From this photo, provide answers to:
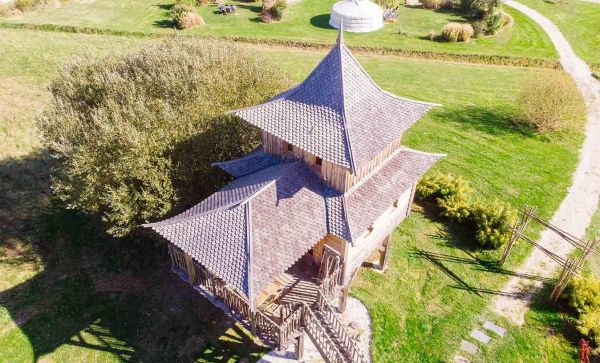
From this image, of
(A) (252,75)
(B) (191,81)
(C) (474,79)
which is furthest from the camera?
(C) (474,79)

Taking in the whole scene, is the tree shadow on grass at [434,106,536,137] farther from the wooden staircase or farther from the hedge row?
the wooden staircase

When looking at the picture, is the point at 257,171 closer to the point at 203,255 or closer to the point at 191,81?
the point at 203,255

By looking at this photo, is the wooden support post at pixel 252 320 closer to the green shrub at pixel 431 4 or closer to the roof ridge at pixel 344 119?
the roof ridge at pixel 344 119

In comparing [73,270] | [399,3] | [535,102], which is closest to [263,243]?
[73,270]

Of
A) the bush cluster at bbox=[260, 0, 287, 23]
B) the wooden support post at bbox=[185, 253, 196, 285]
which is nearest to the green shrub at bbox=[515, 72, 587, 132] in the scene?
the wooden support post at bbox=[185, 253, 196, 285]

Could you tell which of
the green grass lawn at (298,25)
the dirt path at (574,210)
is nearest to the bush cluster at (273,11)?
the green grass lawn at (298,25)

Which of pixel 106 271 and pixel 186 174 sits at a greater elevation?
pixel 186 174
